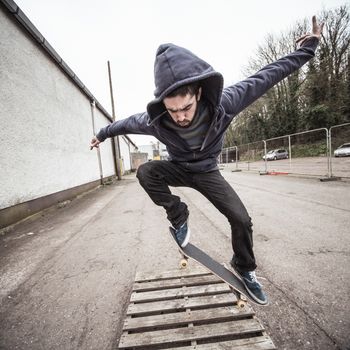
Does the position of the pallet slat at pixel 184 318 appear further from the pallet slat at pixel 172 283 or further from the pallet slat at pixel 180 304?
the pallet slat at pixel 172 283

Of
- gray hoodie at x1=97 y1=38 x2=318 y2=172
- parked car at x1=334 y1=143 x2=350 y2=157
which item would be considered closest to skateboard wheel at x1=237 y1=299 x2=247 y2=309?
gray hoodie at x1=97 y1=38 x2=318 y2=172

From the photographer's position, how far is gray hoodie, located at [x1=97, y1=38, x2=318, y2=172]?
1879mm

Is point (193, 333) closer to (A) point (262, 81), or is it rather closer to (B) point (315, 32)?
(A) point (262, 81)

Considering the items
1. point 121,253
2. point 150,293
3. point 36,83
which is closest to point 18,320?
point 150,293

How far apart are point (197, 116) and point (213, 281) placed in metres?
1.81

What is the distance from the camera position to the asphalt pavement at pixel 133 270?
188cm

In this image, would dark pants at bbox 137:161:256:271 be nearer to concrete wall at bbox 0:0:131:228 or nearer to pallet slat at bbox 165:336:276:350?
pallet slat at bbox 165:336:276:350

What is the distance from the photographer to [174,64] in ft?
6.16

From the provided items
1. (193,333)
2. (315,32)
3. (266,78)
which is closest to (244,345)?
(193,333)

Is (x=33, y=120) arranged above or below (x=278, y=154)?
above

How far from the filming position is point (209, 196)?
2256mm

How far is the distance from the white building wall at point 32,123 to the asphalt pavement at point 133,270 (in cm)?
147

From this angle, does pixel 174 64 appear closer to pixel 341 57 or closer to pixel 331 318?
pixel 331 318

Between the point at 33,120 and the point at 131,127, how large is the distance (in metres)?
5.64
